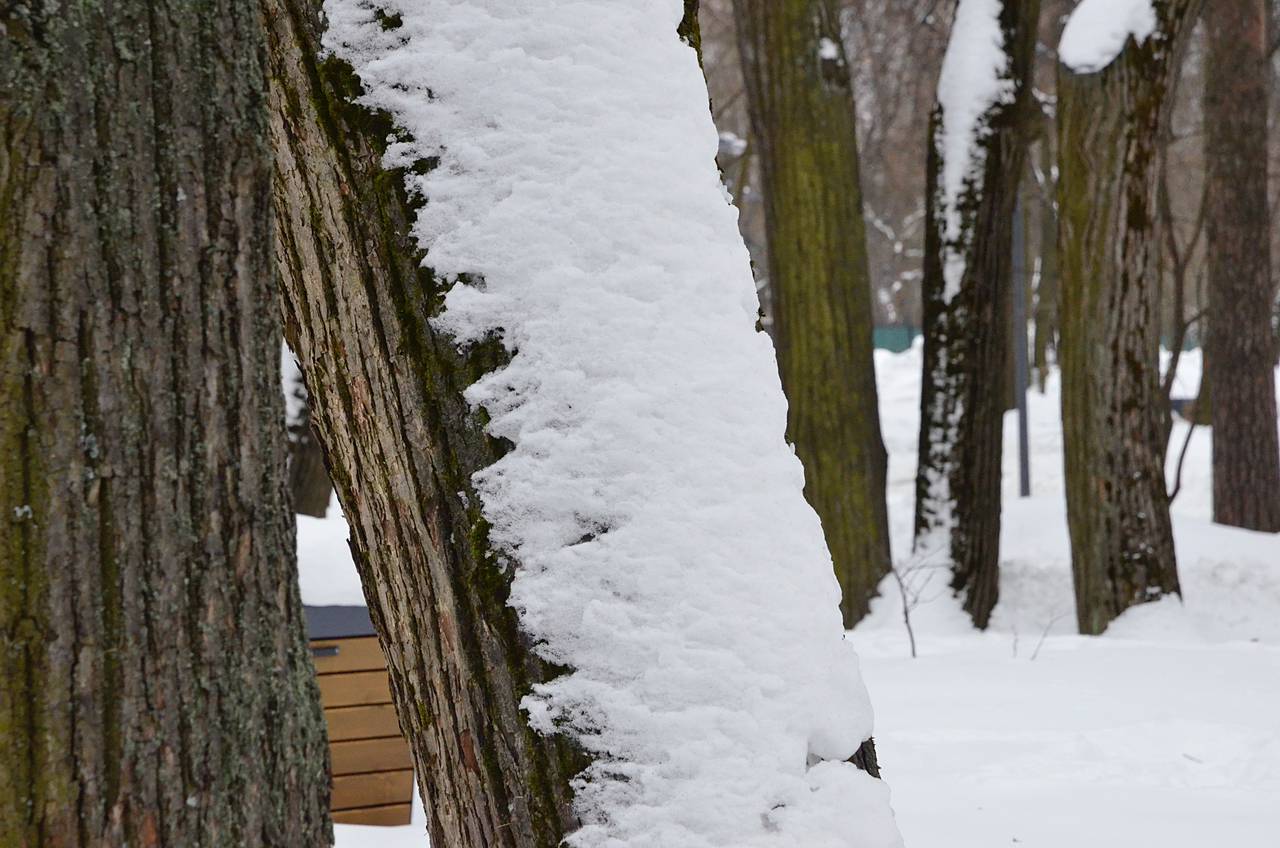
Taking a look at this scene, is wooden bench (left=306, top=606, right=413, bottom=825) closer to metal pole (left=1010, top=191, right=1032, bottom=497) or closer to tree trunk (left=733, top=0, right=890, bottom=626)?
tree trunk (left=733, top=0, right=890, bottom=626)

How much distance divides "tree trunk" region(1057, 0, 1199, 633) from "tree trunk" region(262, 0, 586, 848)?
16.3 feet

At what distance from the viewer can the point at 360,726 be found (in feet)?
12.2

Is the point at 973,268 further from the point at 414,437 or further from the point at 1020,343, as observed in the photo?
the point at 414,437

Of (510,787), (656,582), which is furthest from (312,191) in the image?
(510,787)

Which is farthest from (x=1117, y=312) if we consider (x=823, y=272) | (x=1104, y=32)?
(x=823, y=272)

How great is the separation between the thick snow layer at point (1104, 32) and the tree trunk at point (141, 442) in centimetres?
530

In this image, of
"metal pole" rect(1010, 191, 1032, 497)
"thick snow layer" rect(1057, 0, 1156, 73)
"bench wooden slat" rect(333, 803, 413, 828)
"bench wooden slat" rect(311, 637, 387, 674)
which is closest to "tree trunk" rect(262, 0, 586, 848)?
"bench wooden slat" rect(311, 637, 387, 674)

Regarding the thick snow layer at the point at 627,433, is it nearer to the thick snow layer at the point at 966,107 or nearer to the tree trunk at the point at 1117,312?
the tree trunk at the point at 1117,312

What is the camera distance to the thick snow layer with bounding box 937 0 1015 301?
636 cm

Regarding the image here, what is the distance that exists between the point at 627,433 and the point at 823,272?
508 cm

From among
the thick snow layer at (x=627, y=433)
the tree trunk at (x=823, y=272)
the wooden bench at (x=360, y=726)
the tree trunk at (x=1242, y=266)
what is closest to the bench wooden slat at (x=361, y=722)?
the wooden bench at (x=360, y=726)

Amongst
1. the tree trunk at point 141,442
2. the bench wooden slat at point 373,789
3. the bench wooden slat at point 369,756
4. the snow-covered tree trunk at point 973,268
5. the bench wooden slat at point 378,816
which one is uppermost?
the snow-covered tree trunk at point 973,268

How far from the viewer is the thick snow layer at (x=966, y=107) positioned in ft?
20.9

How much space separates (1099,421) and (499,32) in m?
4.98
